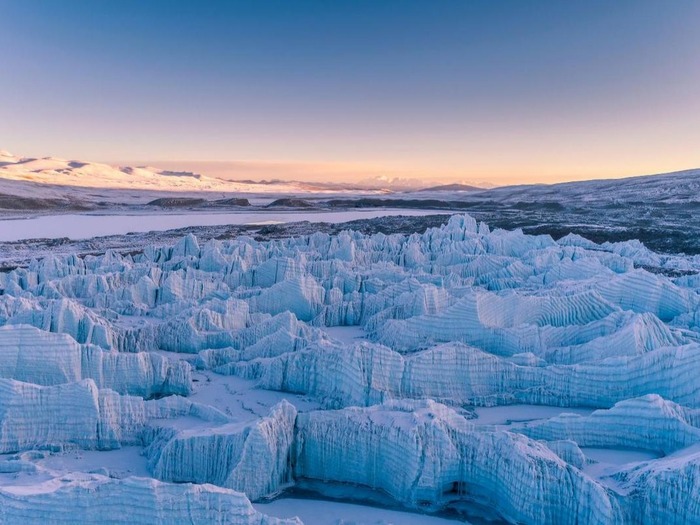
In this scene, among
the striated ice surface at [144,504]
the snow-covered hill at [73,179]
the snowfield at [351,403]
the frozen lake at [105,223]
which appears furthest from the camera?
the snow-covered hill at [73,179]

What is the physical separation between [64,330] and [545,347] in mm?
9438

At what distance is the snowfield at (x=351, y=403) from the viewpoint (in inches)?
235

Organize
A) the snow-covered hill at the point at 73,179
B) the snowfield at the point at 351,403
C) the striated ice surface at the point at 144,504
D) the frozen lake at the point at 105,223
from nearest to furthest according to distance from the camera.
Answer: the striated ice surface at the point at 144,504 → the snowfield at the point at 351,403 → the frozen lake at the point at 105,223 → the snow-covered hill at the point at 73,179

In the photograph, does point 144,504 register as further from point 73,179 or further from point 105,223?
point 73,179

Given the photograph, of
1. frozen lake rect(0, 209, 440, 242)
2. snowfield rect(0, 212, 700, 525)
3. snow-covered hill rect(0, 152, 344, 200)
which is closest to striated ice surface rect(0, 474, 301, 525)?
snowfield rect(0, 212, 700, 525)

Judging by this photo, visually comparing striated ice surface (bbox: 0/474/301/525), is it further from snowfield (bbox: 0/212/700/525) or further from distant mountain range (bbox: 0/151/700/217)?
distant mountain range (bbox: 0/151/700/217)

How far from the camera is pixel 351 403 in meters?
8.94

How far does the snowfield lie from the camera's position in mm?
5961

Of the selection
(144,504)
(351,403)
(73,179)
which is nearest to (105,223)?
(351,403)

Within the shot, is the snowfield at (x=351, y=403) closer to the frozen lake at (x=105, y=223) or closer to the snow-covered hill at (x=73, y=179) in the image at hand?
the frozen lake at (x=105, y=223)

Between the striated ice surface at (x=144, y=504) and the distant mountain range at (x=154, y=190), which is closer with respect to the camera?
the striated ice surface at (x=144, y=504)

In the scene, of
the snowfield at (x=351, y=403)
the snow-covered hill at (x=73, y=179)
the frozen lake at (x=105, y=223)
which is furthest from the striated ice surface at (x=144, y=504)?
the snow-covered hill at (x=73, y=179)

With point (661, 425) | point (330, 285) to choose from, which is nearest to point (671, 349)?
point (661, 425)

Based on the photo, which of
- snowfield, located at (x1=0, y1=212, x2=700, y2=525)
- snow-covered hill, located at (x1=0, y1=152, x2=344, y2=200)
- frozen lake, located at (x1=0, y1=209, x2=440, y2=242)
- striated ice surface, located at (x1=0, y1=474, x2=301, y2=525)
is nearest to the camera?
striated ice surface, located at (x1=0, y1=474, x2=301, y2=525)
